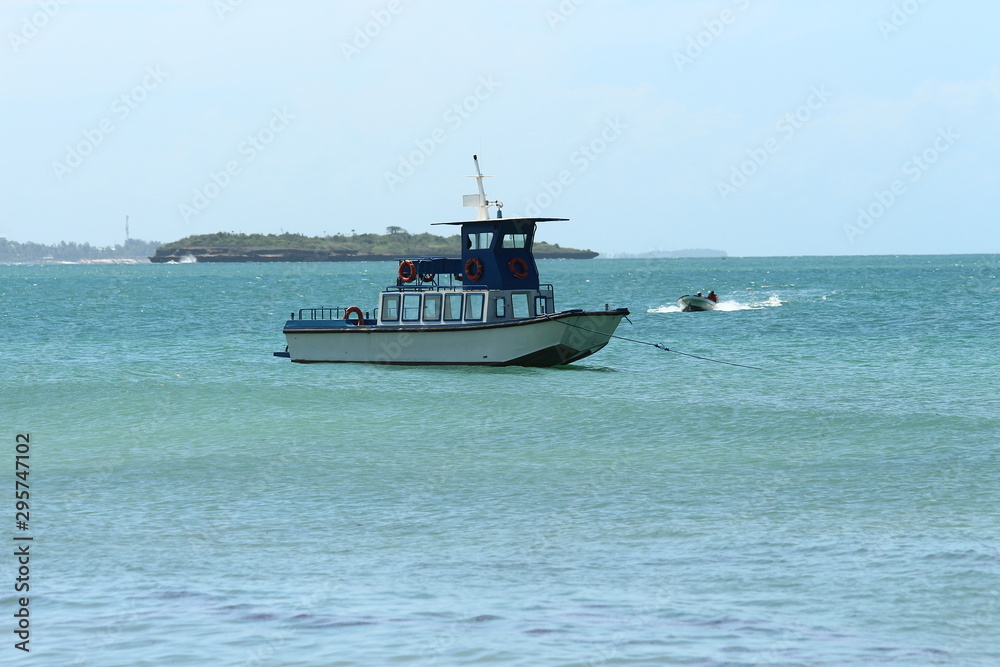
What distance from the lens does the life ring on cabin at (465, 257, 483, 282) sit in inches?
1366

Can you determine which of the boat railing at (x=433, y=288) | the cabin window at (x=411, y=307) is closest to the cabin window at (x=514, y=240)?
the boat railing at (x=433, y=288)

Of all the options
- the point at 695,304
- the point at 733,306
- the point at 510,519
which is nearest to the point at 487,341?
the point at 510,519

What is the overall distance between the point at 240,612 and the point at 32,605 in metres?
2.12

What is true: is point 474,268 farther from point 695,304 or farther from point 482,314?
point 695,304

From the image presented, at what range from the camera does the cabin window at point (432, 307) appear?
Answer: 34.6 m

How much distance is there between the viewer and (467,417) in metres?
26.0

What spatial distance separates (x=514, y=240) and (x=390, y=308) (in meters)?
4.40

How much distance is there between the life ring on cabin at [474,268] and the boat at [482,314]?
0.03 m

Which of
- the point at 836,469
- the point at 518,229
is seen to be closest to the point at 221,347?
the point at 518,229

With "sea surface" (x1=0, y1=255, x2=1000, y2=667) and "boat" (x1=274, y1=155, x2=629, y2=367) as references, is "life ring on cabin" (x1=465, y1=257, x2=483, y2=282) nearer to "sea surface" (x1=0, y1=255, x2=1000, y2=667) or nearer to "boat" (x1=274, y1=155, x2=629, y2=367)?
"boat" (x1=274, y1=155, x2=629, y2=367)

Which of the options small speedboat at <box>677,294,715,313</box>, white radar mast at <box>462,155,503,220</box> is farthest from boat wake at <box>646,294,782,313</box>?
white radar mast at <box>462,155,503,220</box>

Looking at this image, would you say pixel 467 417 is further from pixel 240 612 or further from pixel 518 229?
pixel 240 612

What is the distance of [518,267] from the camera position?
34.7m

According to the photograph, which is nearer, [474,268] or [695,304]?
[474,268]
